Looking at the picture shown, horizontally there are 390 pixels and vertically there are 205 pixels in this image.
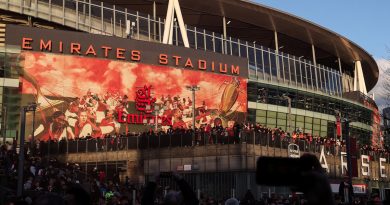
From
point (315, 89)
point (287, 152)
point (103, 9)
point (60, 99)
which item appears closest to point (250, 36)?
point (315, 89)

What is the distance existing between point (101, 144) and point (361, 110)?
45224 millimetres

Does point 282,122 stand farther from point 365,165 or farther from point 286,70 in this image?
point 365,165

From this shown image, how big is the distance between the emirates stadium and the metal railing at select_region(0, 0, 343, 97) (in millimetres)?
136

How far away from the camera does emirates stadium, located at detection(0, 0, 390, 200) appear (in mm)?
37094

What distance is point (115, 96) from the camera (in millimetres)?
51250

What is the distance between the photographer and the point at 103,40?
5209 centimetres

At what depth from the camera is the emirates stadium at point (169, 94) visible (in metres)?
37.1

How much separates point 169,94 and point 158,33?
370 inches

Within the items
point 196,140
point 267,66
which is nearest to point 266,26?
point 267,66

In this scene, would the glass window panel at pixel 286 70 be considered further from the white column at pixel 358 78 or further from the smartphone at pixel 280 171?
the smartphone at pixel 280 171

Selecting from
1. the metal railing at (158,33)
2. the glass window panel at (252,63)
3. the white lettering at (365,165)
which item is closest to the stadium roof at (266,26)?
the metal railing at (158,33)

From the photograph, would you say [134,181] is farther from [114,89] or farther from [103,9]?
[103,9]

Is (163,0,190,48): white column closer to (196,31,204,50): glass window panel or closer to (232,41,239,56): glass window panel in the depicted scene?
(196,31,204,50): glass window panel

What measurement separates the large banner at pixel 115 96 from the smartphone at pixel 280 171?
4520cm
